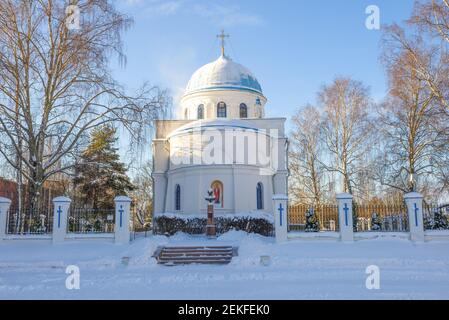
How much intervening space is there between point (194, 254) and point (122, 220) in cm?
335

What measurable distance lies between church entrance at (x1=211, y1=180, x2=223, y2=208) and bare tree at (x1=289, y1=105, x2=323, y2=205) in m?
10.1

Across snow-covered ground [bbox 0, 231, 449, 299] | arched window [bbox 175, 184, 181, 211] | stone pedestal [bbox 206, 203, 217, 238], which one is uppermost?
arched window [bbox 175, 184, 181, 211]

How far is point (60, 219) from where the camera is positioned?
46.2 ft

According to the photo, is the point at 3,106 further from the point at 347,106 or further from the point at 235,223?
the point at 347,106

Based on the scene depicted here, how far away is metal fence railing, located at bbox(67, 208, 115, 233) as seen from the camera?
52.0ft

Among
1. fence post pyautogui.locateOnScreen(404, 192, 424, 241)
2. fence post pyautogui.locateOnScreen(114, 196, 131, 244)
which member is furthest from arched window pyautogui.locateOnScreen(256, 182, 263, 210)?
fence post pyautogui.locateOnScreen(404, 192, 424, 241)

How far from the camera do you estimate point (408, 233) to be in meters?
13.6

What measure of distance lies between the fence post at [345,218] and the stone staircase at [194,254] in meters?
3.90

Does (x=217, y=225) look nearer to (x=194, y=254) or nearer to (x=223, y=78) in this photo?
(x=194, y=254)

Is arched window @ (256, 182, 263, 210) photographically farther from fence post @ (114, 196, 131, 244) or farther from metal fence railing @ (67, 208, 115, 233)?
fence post @ (114, 196, 131, 244)

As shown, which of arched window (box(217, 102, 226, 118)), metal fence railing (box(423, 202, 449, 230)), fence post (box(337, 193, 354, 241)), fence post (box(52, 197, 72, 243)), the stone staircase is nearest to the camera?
the stone staircase

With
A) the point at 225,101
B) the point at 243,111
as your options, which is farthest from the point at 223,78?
the point at 243,111

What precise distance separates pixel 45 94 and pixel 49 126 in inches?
53.7

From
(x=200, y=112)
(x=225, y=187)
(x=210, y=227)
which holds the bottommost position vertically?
(x=210, y=227)
